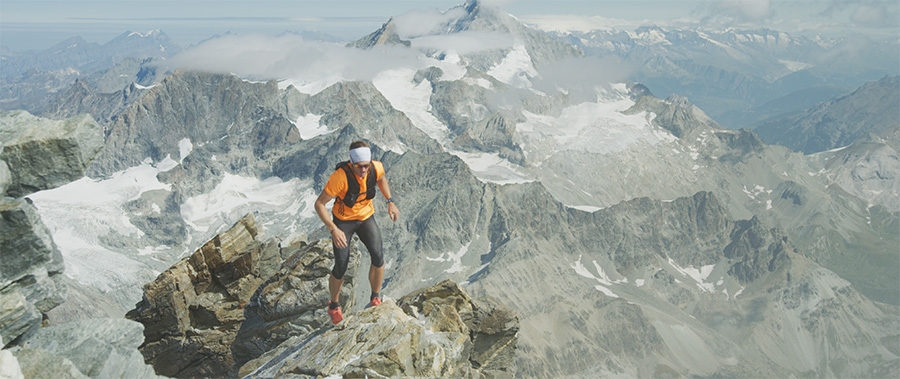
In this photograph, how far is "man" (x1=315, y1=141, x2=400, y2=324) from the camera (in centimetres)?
1723

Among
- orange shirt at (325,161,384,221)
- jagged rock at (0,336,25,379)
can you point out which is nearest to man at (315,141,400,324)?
orange shirt at (325,161,384,221)

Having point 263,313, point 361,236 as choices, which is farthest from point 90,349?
point 263,313

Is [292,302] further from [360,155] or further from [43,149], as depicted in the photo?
[43,149]

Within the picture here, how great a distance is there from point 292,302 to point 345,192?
994cm

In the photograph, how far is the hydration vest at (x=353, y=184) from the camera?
56.8 ft

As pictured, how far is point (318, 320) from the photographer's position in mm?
24641

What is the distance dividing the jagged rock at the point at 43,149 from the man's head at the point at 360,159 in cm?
671

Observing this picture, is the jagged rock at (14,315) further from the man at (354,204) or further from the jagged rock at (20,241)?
the man at (354,204)

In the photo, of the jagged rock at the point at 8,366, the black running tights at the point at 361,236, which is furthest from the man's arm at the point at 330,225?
the jagged rock at the point at 8,366

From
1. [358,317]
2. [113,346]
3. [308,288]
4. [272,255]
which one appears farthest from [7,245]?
[272,255]

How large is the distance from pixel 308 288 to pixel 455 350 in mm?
8893

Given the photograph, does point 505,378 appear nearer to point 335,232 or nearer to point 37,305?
point 335,232

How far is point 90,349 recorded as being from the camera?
15.3m

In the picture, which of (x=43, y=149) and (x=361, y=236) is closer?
(x=43, y=149)
